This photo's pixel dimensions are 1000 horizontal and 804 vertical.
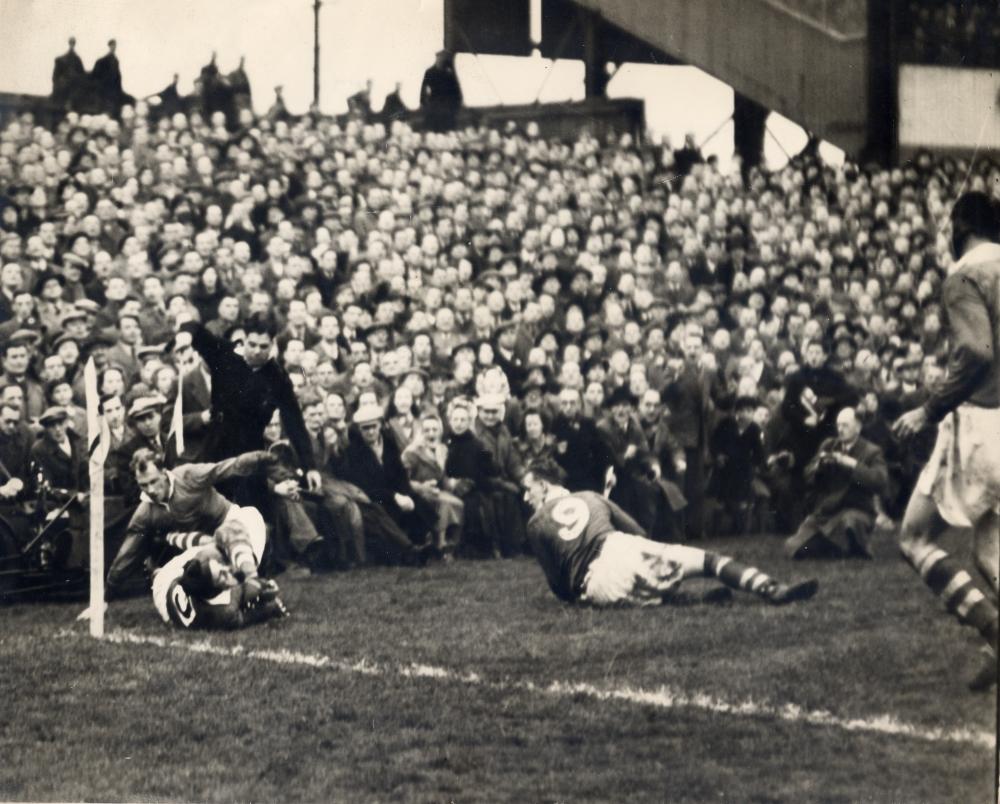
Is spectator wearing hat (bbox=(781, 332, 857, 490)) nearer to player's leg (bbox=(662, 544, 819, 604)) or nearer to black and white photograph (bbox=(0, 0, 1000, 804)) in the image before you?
black and white photograph (bbox=(0, 0, 1000, 804))

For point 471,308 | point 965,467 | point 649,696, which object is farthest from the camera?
point 471,308

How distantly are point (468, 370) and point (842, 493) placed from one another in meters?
1.58

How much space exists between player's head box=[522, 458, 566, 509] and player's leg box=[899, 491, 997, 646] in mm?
1387

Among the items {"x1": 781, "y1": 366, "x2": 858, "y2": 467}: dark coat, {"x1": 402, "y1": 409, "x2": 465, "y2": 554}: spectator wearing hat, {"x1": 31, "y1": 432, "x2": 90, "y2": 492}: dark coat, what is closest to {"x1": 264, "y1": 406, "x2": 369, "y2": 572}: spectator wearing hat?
{"x1": 402, "y1": 409, "x2": 465, "y2": 554}: spectator wearing hat

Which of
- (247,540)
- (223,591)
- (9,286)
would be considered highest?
(9,286)

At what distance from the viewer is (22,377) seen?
553 centimetres

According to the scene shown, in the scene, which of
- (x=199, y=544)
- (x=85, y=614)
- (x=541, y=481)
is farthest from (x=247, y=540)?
(x=541, y=481)

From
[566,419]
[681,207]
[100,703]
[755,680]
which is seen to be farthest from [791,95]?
[100,703]

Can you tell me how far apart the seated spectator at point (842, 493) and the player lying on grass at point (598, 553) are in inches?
14.8

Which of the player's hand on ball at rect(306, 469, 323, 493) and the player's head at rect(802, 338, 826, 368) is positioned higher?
the player's head at rect(802, 338, 826, 368)

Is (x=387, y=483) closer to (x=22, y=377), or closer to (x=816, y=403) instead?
(x=22, y=377)

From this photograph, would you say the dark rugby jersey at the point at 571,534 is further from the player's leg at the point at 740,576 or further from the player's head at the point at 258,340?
the player's head at the point at 258,340

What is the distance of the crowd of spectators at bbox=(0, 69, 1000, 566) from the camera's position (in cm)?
539

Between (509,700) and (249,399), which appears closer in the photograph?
(509,700)
